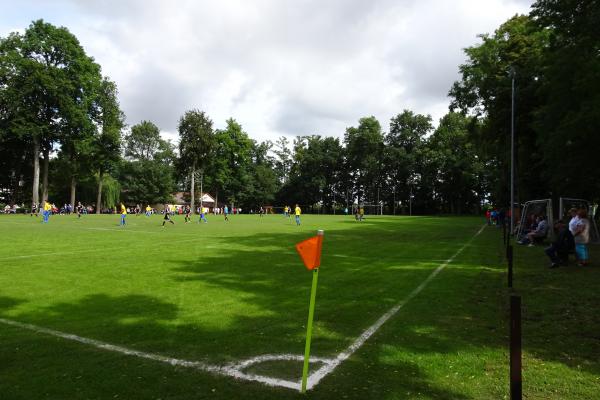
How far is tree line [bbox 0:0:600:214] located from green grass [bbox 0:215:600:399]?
36.4 feet

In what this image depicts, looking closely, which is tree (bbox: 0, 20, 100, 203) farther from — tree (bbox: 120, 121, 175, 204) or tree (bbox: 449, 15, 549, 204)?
tree (bbox: 449, 15, 549, 204)

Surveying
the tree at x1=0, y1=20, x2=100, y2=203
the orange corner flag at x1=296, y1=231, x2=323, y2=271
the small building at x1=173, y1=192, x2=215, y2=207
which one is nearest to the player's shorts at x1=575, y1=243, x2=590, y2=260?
the orange corner flag at x1=296, y1=231, x2=323, y2=271

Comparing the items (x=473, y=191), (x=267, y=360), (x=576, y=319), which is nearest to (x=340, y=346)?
(x=267, y=360)

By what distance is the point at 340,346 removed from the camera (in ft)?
18.3

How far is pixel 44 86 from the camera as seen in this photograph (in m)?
55.8

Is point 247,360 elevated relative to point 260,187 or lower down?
lower down

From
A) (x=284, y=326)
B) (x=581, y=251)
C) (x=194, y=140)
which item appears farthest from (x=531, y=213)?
(x=194, y=140)

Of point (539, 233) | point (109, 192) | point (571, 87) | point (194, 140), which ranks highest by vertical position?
point (194, 140)

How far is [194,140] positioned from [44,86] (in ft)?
78.9

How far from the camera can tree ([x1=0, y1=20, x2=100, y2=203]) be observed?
178 feet

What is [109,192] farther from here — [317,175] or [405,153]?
[405,153]

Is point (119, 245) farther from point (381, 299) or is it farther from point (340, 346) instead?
point (340, 346)

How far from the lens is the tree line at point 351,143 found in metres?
19.9

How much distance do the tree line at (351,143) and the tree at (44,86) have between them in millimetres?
160
